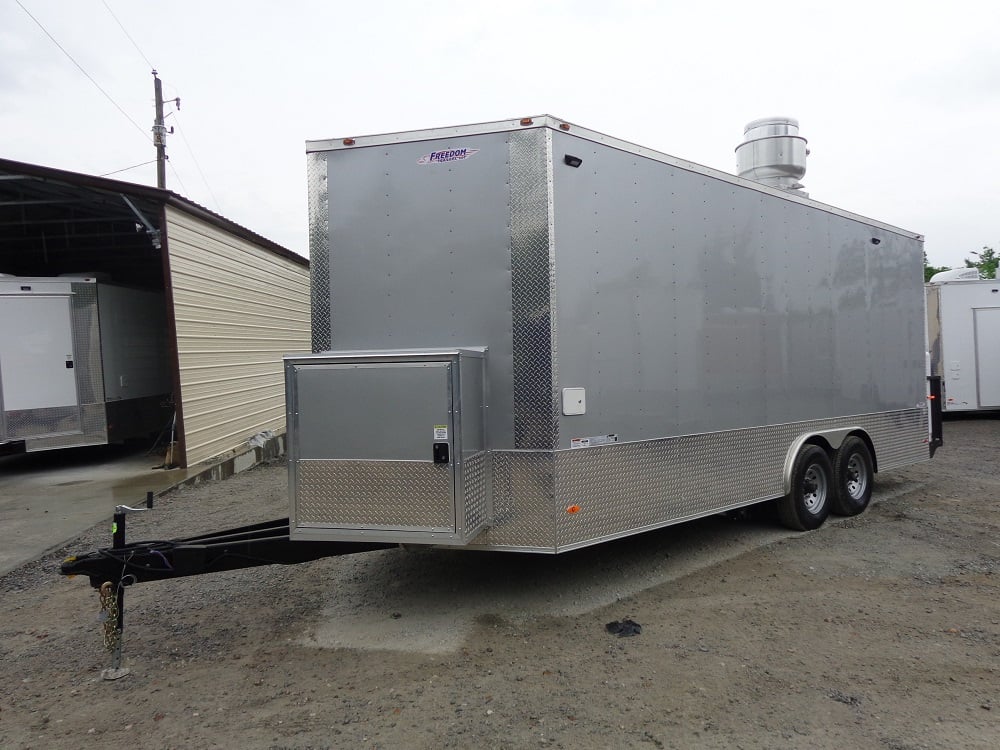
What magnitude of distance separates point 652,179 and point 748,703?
3335 mm

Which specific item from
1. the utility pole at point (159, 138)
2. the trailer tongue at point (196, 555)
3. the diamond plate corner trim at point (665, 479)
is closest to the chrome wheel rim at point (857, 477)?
the diamond plate corner trim at point (665, 479)

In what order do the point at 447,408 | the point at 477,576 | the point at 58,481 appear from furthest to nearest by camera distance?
the point at 58,481, the point at 477,576, the point at 447,408

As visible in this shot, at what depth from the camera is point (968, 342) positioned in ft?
45.4

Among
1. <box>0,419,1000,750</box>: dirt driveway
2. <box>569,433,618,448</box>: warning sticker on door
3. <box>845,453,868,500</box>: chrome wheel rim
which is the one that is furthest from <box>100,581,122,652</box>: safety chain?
<box>845,453,868,500</box>: chrome wheel rim

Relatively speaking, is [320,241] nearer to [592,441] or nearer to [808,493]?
[592,441]

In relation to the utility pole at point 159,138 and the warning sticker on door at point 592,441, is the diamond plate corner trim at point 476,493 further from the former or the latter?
the utility pole at point 159,138

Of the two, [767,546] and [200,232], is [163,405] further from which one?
[767,546]

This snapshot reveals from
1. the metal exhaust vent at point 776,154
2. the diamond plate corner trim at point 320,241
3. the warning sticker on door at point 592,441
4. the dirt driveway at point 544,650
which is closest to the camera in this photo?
the dirt driveway at point 544,650

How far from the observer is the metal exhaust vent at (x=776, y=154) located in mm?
6758

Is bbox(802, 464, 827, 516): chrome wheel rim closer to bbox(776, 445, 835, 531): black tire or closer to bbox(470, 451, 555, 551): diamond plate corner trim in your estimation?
bbox(776, 445, 835, 531): black tire

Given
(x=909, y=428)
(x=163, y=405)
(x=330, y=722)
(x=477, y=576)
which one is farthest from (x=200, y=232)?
(x=909, y=428)

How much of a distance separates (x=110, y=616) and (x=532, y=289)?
3.00 meters

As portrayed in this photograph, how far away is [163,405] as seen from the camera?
11.9 metres

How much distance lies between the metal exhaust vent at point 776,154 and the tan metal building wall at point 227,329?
25.7ft
